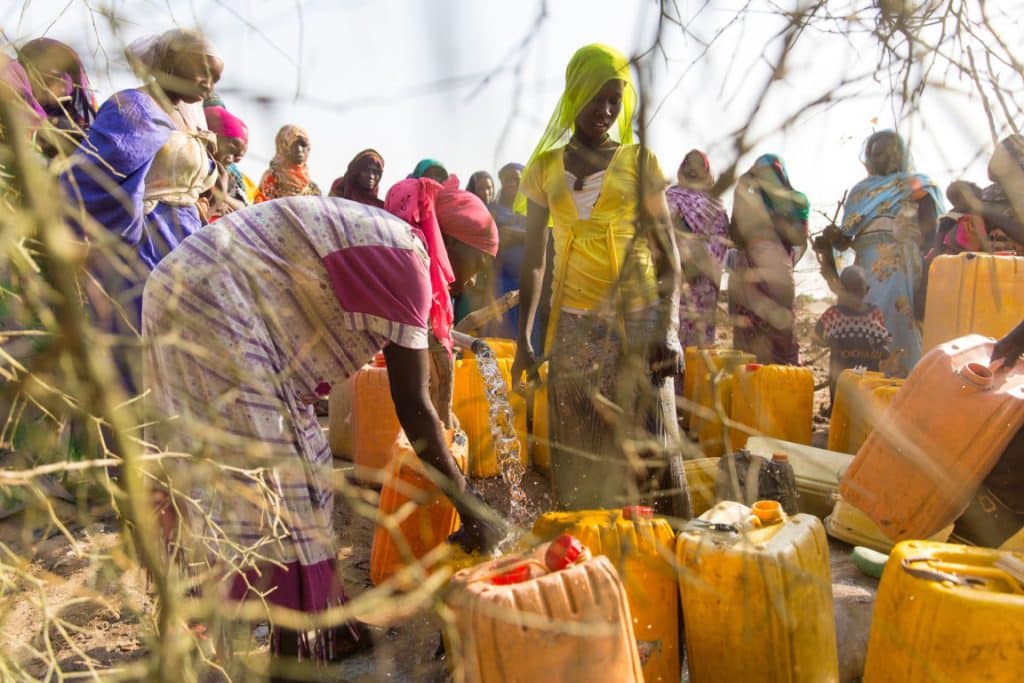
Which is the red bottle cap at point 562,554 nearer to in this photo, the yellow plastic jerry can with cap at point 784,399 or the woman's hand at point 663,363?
the woman's hand at point 663,363

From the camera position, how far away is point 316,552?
2270mm

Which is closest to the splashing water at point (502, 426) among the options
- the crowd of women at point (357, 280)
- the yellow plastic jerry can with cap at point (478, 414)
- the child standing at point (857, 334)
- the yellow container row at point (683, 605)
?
the yellow plastic jerry can with cap at point (478, 414)

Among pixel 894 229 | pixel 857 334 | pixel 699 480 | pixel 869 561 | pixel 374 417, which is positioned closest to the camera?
pixel 894 229

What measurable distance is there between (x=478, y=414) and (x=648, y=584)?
2397mm

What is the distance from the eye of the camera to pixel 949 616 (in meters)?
1.86

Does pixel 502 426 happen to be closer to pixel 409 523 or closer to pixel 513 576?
pixel 409 523

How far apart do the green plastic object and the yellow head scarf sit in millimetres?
1873

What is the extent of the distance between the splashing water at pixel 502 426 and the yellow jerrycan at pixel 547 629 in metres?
2.08

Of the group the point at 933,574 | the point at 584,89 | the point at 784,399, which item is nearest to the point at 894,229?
the point at 933,574

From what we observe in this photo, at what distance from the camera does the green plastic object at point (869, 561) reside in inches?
118

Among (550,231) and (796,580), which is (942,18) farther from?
(550,231)

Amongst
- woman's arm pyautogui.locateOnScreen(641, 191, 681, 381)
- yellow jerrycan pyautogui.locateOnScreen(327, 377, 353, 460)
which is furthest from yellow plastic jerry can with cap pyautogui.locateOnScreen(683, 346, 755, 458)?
yellow jerrycan pyautogui.locateOnScreen(327, 377, 353, 460)

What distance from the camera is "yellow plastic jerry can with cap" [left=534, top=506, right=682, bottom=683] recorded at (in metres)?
2.20

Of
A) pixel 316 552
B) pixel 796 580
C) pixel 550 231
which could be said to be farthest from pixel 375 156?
pixel 796 580
